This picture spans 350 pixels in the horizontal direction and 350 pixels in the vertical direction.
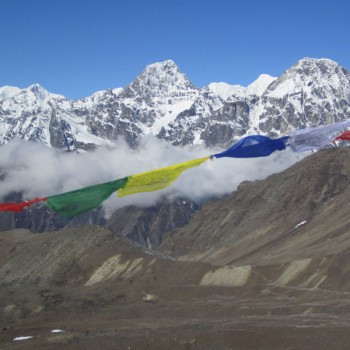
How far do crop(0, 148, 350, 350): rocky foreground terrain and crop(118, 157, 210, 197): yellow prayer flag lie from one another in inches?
944

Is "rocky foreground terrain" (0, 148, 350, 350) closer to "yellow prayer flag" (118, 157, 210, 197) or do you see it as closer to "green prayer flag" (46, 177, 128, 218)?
"yellow prayer flag" (118, 157, 210, 197)

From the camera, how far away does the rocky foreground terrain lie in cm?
6375

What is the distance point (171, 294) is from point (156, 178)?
70.0 metres

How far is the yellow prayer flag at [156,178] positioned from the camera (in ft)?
117

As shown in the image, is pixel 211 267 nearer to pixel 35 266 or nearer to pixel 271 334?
pixel 35 266

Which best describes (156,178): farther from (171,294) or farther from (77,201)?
(171,294)

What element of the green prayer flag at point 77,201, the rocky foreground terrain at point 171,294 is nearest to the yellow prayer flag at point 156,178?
the green prayer flag at point 77,201

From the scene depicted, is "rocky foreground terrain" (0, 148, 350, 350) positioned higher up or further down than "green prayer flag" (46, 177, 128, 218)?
further down

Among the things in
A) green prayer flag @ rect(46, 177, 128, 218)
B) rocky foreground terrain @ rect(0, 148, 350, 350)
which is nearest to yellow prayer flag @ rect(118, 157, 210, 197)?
green prayer flag @ rect(46, 177, 128, 218)

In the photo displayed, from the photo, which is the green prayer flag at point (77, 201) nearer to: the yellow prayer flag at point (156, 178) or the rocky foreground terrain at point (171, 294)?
the yellow prayer flag at point (156, 178)

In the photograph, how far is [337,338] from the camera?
55906 millimetres

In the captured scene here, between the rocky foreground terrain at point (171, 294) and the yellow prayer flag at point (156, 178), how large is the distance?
78.7 ft

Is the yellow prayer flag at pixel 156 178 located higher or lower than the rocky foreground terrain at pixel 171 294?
higher

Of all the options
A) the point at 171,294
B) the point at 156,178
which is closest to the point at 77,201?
the point at 156,178
